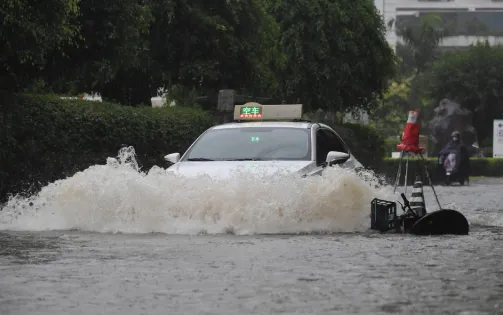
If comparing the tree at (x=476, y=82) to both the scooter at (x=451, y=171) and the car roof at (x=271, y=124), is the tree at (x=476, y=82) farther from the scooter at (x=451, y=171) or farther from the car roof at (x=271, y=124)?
the car roof at (x=271, y=124)

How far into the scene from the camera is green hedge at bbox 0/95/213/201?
813 inches

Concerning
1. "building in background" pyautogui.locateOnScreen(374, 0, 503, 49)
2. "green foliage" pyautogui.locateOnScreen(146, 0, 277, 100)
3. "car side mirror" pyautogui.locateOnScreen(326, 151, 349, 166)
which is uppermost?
"building in background" pyautogui.locateOnScreen(374, 0, 503, 49)

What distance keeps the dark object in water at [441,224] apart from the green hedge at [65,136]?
796cm

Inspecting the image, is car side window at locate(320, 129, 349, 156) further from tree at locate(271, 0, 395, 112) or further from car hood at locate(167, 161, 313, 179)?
tree at locate(271, 0, 395, 112)

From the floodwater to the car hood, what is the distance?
0.34 metres

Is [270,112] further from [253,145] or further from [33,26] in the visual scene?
[33,26]

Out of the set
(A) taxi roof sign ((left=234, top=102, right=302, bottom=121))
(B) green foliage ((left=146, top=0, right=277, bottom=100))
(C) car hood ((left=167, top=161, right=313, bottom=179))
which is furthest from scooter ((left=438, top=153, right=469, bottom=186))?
(C) car hood ((left=167, top=161, right=313, bottom=179))

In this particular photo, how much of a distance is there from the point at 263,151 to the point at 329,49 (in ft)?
93.6

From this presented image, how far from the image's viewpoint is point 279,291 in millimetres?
8820

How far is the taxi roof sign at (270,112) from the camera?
756 inches

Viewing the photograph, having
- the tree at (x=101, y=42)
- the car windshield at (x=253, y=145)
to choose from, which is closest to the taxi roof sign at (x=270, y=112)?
the car windshield at (x=253, y=145)

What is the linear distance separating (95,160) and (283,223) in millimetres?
8620

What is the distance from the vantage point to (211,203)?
49.1 feet

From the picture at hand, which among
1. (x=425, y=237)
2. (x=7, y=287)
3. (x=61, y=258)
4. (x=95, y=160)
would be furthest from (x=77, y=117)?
(x=7, y=287)
